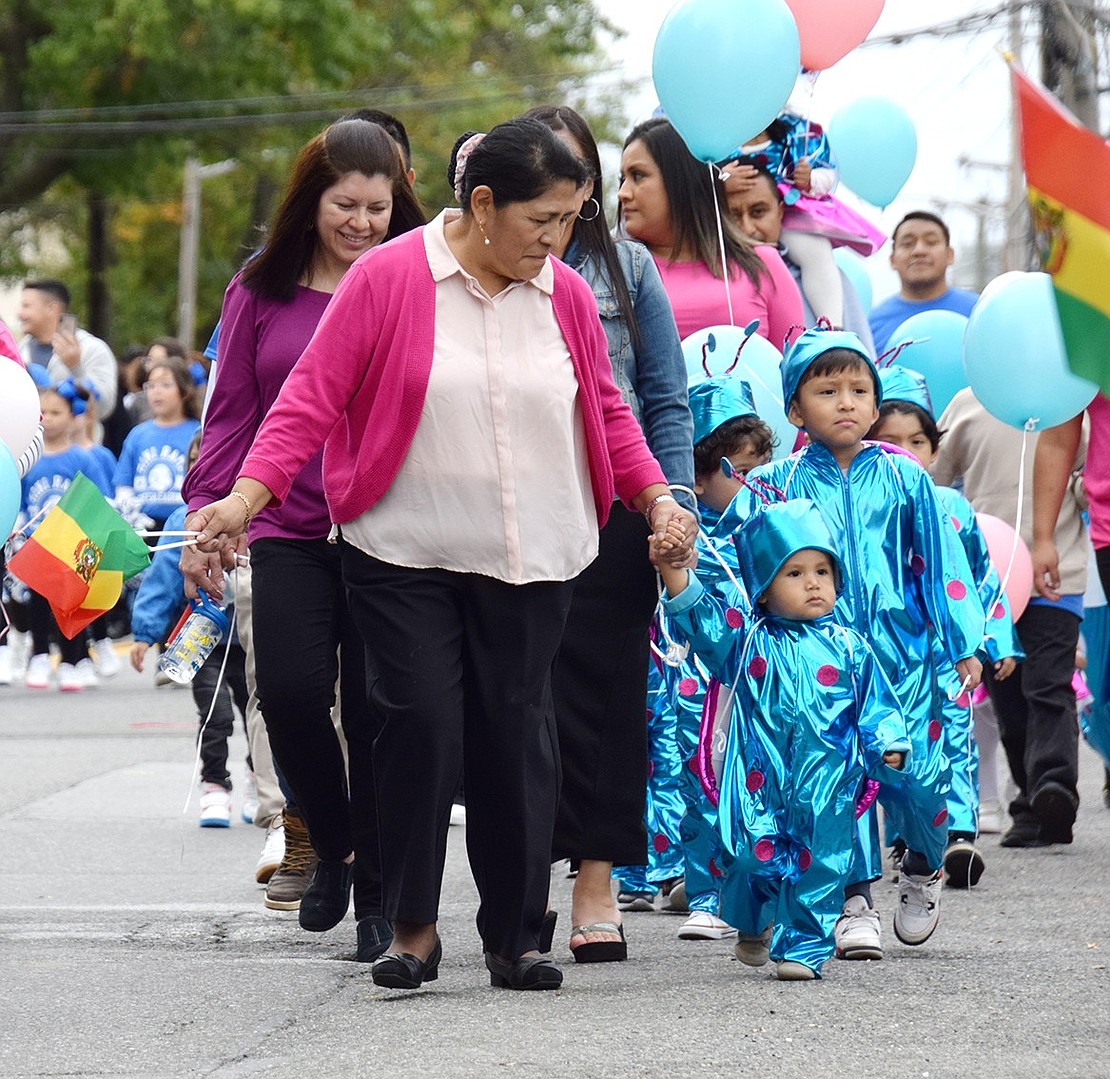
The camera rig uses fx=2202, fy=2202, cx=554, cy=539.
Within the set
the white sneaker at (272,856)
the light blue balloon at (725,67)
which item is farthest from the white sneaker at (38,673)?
the light blue balloon at (725,67)

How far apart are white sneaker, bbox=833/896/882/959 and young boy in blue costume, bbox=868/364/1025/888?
472mm

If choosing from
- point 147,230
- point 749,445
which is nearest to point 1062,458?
point 749,445

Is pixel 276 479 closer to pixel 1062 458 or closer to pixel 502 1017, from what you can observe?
pixel 502 1017

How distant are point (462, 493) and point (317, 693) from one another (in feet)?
2.46

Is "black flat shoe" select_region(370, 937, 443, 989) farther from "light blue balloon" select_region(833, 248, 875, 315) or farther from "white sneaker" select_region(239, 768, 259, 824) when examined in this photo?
"light blue balloon" select_region(833, 248, 875, 315)

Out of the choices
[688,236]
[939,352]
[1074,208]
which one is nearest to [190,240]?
[939,352]

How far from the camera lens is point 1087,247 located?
359cm

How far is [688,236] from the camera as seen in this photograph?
6379 millimetres

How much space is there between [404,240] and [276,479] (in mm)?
631

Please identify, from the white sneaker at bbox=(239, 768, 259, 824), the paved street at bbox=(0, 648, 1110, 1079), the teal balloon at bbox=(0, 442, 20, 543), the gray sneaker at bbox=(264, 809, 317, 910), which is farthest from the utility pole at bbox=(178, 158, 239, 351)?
the teal balloon at bbox=(0, 442, 20, 543)

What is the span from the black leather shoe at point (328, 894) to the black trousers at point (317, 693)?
0.21 ft

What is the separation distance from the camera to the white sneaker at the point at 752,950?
206 inches

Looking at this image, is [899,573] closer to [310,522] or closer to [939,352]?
[310,522]

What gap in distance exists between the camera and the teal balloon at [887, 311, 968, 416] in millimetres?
8617
